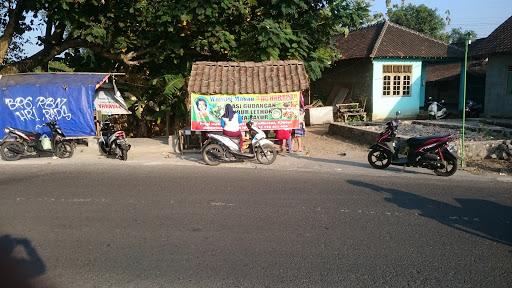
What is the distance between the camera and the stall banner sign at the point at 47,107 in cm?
1305

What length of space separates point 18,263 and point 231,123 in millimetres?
7073

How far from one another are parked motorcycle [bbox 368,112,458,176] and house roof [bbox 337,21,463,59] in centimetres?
1199

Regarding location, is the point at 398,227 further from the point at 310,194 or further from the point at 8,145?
the point at 8,145

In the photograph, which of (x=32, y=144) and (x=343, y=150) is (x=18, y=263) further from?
(x=343, y=150)

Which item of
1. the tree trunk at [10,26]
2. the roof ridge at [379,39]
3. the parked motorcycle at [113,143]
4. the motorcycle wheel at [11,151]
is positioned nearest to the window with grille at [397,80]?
the roof ridge at [379,39]

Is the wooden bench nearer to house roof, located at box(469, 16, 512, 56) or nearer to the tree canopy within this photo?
house roof, located at box(469, 16, 512, 56)

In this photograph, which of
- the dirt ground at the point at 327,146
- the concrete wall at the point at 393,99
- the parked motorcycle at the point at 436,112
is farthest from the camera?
the concrete wall at the point at 393,99

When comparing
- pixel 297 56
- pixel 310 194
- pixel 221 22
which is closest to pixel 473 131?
pixel 297 56

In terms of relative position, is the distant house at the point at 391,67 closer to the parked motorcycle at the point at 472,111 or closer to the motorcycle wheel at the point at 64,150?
the parked motorcycle at the point at 472,111

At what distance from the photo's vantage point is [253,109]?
12.7 meters

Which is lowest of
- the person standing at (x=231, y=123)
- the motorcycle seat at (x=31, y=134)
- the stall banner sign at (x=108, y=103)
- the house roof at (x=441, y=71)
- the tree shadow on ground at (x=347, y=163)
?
the tree shadow on ground at (x=347, y=163)

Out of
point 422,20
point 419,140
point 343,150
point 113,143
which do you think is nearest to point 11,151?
point 113,143

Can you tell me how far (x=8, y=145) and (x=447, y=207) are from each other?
34.3ft

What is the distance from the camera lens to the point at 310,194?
7926mm
